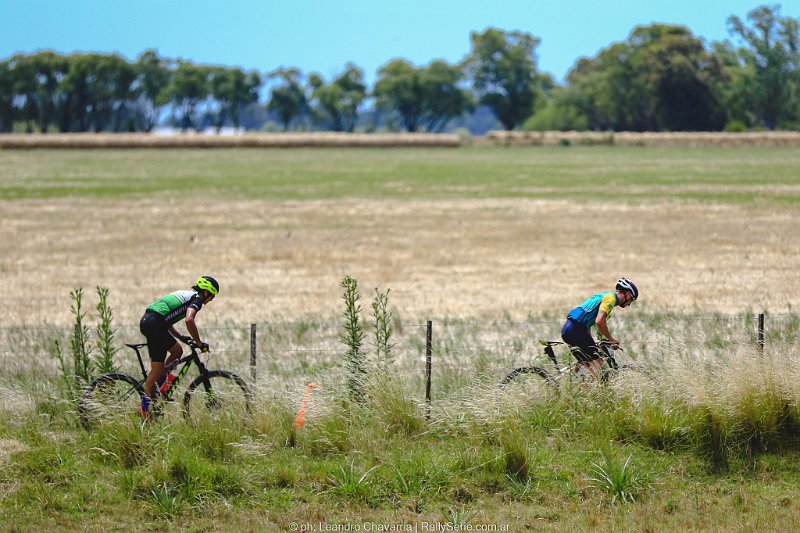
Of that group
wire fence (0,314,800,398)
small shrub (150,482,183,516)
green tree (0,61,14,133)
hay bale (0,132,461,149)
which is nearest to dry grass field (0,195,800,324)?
wire fence (0,314,800,398)

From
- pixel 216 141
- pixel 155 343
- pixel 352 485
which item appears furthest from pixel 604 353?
pixel 216 141

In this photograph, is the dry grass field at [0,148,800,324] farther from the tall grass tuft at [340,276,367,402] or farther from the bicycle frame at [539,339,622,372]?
the bicycle frame at [539,339,622,372]

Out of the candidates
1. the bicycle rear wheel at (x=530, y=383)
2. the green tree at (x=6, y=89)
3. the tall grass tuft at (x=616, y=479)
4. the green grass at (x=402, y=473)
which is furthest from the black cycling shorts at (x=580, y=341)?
the green tree at (x=6, y=89)

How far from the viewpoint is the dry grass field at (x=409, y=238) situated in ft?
72.7

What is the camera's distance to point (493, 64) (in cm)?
19875

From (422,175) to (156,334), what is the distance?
58980 mm

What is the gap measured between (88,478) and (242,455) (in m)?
1.43

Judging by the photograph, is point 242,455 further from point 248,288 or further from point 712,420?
point 248,288

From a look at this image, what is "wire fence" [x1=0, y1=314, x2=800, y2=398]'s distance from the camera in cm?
1282

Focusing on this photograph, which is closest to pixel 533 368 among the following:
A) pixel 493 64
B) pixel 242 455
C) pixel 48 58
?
pixel 242 455

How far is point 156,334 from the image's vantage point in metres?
11.3

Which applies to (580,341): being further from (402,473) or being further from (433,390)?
(402,473)

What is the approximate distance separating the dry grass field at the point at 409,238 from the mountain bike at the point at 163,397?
7.60 metres

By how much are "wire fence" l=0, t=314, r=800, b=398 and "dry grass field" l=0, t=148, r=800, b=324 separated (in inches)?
76.0
